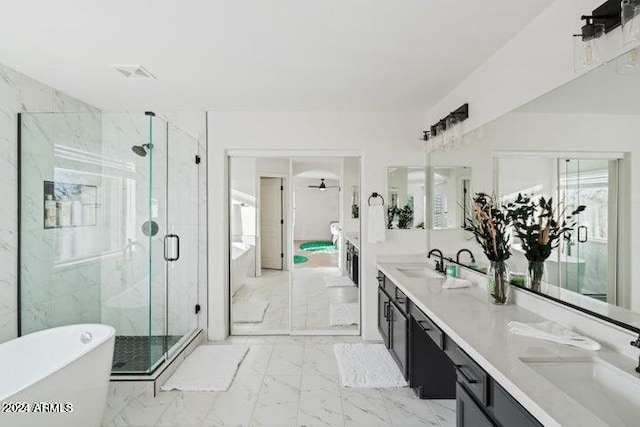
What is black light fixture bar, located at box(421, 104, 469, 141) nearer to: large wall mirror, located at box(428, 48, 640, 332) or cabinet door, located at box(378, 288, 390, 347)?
large wall mirror, located at box(428, 48, 640, 332)

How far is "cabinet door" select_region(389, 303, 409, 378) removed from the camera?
260 centimetres

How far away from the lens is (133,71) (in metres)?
2.67

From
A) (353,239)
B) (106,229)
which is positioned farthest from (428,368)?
(106,229)

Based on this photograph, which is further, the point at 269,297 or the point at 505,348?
the point at 269,297

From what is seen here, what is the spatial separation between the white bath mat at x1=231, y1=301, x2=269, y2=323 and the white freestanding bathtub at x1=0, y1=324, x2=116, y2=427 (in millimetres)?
1719

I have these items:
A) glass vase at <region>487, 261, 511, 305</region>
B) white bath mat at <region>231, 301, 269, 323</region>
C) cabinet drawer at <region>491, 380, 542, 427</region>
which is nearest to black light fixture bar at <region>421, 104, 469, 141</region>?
glass vase at <region>487, 261, 511, 305</region>

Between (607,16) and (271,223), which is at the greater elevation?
(607,16)

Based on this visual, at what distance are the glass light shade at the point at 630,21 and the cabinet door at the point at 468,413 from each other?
1528 millimetres

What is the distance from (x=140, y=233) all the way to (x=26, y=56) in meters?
1.52

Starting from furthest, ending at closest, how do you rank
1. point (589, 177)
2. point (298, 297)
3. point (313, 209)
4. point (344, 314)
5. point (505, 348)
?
point (313, 209) → point (298, 297) → point (344, 314) → point (589, 177) → point (505, 348)

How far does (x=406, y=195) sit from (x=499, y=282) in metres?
1.74

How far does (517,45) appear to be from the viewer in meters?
2.08

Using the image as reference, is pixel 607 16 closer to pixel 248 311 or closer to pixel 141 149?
pixel 141 149

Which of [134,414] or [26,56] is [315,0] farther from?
[134,414]
